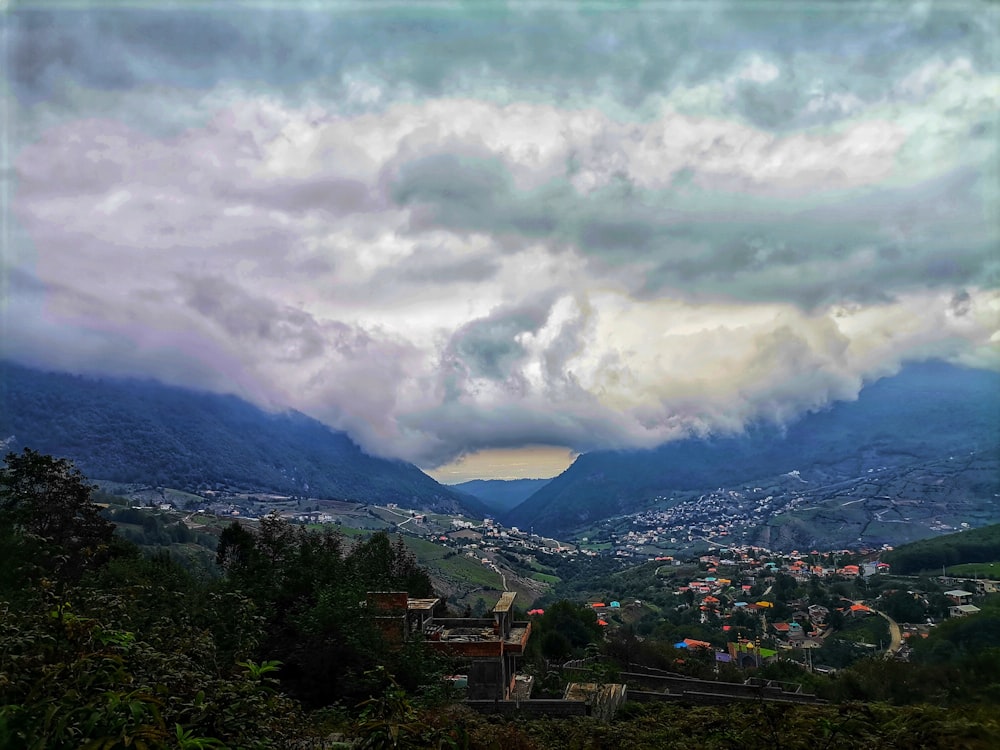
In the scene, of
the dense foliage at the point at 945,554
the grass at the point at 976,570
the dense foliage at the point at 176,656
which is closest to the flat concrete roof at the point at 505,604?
the dense foliage at the point at 176,656

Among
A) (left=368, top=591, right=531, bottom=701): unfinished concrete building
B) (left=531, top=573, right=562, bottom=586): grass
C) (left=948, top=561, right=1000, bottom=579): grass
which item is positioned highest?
(left=368, top=591, right=531, bottom=701): unfinished concrete building

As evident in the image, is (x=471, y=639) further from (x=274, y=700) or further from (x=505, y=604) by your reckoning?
(x=274, y=700)

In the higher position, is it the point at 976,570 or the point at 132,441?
the point at 132,441

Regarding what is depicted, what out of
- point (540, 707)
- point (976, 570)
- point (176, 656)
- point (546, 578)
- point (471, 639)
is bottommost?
point (546, 578)

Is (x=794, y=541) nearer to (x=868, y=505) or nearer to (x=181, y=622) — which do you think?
(x=868, y=505)

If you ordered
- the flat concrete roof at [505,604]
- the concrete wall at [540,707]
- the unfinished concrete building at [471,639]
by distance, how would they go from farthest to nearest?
1. the flat concrete roof at [505,604]
2. the unfinished concrete building at [471,639]
3. the concrete wall at [540,707]

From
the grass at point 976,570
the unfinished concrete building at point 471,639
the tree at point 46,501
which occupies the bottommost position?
the grass at point 976,570

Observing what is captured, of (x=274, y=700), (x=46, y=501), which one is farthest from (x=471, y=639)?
(x=274, y=700)

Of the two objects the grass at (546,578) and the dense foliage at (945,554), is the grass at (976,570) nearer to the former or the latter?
the dense foliage at (945,554)

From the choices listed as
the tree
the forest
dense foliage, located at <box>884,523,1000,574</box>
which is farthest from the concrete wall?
dense foliage, located at <box>884,523,1000,574</box>

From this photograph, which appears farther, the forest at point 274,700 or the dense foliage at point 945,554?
the dense foliage at point 945,554

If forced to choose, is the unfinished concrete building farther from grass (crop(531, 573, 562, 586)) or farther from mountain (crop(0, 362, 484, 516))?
mountain (crop(0, 362, 484, 516))
